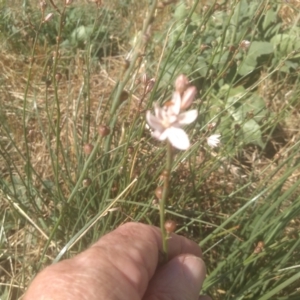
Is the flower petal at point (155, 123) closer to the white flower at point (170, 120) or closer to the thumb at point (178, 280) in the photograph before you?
the white flower at point (170, 120)

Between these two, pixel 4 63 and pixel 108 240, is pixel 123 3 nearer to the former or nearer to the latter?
pixel 4 63

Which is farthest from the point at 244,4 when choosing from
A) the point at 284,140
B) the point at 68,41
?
the point at 68,41

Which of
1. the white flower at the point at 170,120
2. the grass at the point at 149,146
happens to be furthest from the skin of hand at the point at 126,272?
the white flower at the point at 170,120

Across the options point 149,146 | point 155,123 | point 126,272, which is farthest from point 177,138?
point 149,146

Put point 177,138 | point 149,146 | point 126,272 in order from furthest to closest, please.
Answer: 1. point 149,146
2. point 126,272
3. point 177,138

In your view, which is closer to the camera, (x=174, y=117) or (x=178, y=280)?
(x=174, y=117)

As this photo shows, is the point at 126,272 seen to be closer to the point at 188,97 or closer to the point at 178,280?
the point at 178,280
